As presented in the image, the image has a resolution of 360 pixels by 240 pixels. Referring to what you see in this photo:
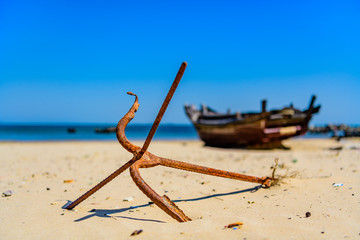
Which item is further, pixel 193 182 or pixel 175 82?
pixel 193 182

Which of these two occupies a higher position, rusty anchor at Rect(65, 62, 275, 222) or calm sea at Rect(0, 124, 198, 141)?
rusty anchor at Rect(65, 62, 275, 222)

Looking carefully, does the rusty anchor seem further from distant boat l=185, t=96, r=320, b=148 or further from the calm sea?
the calm sea

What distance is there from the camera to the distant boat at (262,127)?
29.9 feet

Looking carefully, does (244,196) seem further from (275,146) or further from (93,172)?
(275,146)

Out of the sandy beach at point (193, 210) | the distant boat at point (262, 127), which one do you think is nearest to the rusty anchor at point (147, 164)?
the sandy beach at point (193, 210)

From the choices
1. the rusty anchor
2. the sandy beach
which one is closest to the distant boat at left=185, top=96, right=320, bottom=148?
the sandy beach

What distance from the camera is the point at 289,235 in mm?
1956

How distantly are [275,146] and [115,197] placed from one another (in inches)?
308

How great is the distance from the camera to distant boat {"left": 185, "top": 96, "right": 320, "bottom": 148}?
9109mm

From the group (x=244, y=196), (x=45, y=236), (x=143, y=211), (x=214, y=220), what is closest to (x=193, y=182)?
(x=244, y=196)

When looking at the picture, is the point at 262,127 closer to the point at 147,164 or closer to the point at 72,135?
the point at 147,164

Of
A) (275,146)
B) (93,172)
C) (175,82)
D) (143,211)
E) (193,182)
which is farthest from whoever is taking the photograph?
(275,146)

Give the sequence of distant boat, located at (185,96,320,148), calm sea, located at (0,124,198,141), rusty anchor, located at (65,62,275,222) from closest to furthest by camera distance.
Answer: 1. rusty anchor, located at (65,62,275,222)
2. distant boat, located at (185,96,320,148)
3. calm sea, located at (0,124,198,141)

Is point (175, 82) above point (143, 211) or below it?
above
